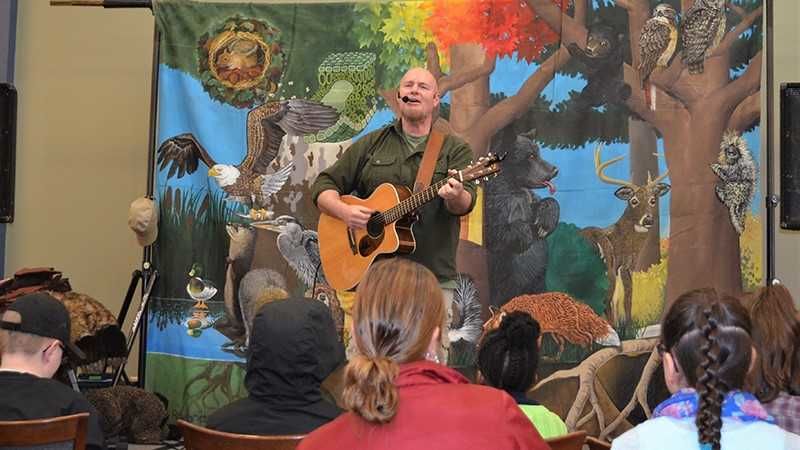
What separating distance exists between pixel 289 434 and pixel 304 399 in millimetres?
97

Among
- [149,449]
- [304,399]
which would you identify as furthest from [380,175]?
[304,399]

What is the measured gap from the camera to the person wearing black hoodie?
2604 mm

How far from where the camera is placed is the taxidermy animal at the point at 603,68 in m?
5.68

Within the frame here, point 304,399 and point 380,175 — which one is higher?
point 380,175

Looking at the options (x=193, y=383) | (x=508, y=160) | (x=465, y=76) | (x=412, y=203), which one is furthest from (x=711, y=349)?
(x=193, y=383)

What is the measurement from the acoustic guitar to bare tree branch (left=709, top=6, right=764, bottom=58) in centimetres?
160

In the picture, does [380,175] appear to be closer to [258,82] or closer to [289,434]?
[258,82]

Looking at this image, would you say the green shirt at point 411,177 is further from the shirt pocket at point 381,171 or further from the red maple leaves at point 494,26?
the red maple leaves at point 494,26

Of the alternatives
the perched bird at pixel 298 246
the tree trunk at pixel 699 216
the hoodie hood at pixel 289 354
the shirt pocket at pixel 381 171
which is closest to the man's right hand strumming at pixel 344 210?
the shirt pocket at pixel 381 171

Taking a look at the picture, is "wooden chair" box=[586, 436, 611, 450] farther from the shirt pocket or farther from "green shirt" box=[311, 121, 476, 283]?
the shirt pocket

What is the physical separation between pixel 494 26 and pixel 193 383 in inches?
106

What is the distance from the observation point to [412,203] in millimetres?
4695

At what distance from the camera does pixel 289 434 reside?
2.62 metres

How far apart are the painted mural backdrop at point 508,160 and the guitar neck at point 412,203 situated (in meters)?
1.16
